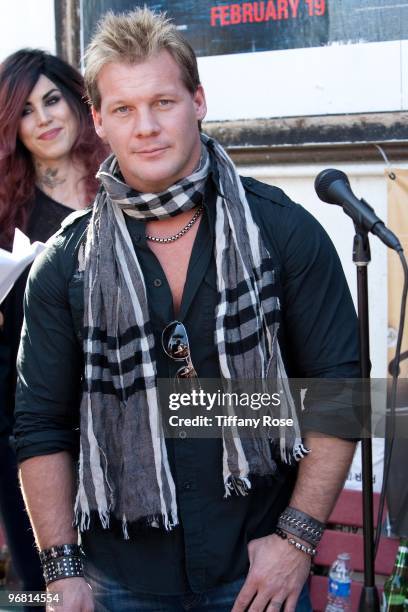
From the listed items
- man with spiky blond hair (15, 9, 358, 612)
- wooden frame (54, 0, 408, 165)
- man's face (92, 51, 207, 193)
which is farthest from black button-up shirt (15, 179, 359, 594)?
wooden frame (54, 0, 408, 165)

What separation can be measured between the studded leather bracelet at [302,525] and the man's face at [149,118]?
2.61 feet

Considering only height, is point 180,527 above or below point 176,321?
below

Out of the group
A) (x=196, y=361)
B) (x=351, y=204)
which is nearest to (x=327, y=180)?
(x=351, y=204)

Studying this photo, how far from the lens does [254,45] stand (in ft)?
12.5

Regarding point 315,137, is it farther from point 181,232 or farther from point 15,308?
point 181,232

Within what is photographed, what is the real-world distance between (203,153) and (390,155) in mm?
1591

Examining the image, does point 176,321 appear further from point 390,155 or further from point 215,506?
point 390,155

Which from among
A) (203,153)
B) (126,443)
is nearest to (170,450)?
(126,443)

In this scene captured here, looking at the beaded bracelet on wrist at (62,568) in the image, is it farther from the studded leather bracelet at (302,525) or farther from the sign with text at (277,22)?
the sign with text at (277,22)

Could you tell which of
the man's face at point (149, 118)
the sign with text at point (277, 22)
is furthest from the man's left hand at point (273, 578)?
the sign with text at point (277, 22)

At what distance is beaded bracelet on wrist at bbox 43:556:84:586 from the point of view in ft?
6.95

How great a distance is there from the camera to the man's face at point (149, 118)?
209 cm

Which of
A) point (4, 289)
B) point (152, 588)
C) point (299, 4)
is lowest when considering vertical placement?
point (152, 588)

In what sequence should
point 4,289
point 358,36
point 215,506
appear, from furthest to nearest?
point 358,36, point 4,289, point 215,506
